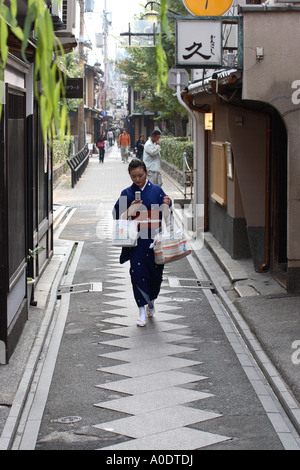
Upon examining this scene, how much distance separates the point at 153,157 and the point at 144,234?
39.3 feet

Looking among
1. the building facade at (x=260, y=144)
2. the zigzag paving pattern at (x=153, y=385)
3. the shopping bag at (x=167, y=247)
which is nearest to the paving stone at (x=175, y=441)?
the zigzag paving pattern at (x=153, y=385)

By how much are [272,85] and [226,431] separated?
230 inches

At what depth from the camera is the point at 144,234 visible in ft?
31.8

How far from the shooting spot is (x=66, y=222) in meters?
20.2

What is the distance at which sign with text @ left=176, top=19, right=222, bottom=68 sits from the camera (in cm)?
1105

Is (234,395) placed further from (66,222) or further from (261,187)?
(66,222)

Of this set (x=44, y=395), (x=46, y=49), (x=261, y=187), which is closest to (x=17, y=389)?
(x=44, y=395)

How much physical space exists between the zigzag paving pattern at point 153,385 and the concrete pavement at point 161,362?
1 centimetres

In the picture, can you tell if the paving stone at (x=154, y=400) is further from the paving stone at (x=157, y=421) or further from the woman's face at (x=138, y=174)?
the woman's face at (x=138, y=174)

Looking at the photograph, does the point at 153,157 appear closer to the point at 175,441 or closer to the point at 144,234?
the point at 144,234

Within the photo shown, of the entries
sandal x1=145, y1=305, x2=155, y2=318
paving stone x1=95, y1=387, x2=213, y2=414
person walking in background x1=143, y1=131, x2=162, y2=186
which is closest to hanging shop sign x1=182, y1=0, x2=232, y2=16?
sandal x1=145, y1=305, x2=155, y2=318

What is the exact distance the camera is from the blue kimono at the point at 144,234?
9.64 meters

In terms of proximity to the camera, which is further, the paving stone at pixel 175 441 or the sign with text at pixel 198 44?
the sign with text at pixel 198 44

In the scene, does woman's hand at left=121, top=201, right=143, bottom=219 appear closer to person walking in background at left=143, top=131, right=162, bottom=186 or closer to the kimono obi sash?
the kimono obi sash
